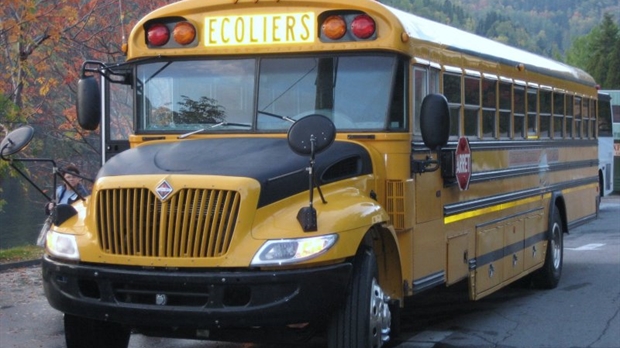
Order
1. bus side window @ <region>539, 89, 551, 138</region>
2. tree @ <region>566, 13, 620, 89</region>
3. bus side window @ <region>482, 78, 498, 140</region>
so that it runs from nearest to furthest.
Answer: bus side window @ <region>482, 78, 498, 140</region>, bus side window @ <region>539, 89, 551, 138</region>, tree @ <region>566, 13, 620, 89</region>

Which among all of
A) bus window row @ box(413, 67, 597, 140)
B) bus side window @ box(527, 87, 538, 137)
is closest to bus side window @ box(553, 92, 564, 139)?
bus window row @ box(413, 67, 597, 140)

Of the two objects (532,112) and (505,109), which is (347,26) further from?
(532,112)

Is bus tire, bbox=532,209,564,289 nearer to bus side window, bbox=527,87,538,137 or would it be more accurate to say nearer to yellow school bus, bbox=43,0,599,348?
bus side window, bbox=527,87,538,137

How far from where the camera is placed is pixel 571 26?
183750 millimetres

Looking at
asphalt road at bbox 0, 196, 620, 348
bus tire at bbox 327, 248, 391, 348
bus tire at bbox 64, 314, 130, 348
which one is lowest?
asphalt road at bbox 0, 196, 620, 348

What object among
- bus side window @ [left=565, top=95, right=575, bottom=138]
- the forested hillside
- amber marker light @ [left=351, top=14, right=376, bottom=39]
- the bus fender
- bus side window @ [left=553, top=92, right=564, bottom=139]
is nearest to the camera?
amber marker light @ [left=351, top=14, right=376, bottom=39]

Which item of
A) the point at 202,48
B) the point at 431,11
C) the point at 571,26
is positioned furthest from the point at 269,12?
the point at 571,26

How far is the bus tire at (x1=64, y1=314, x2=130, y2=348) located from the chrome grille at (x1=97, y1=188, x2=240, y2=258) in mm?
835

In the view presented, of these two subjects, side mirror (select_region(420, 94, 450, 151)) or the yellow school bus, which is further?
side mirror (select_region(420, 94, 450, 151))

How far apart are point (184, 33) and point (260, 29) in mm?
559

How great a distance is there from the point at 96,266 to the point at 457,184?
10.9ft

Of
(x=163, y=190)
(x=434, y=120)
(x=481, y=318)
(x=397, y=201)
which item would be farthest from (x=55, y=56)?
(x=163, y=190)

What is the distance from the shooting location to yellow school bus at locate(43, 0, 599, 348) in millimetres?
5988

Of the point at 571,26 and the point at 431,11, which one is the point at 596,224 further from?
the point at 571,26
